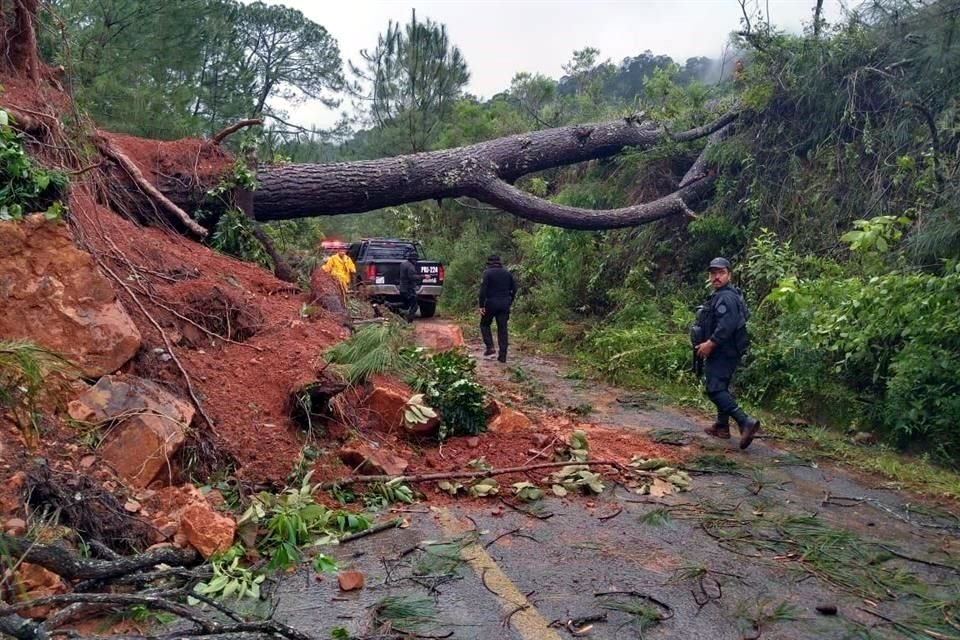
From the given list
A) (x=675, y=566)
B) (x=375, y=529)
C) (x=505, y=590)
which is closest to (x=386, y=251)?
(x=375, y=529)

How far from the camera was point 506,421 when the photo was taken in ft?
23.8

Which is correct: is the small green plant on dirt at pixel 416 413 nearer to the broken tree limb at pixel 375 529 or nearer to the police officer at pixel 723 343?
the broken tree limb at pixel 375 529

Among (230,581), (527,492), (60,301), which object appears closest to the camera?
(230,581)

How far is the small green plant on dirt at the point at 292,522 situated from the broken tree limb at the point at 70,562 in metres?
0.69

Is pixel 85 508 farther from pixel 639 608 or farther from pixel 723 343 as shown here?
pixel 723 343

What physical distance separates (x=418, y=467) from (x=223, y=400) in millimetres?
1555

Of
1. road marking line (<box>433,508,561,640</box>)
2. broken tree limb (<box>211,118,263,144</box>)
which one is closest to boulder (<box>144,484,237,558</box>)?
road marking line (<box>433,508,561,640</box>)

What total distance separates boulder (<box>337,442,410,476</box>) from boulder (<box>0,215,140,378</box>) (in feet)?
5.54

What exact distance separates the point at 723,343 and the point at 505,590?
433cm

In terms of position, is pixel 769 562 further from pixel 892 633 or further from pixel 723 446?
pixel 723 446

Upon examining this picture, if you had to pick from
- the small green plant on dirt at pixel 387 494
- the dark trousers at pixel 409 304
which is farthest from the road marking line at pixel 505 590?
the dark trousers at pixel 409 304

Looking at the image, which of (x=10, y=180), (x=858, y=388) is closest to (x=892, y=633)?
(x=858, y=388)

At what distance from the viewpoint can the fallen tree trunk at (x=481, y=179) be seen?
1067 cm

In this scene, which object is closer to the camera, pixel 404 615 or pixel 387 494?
pixel 404 615
